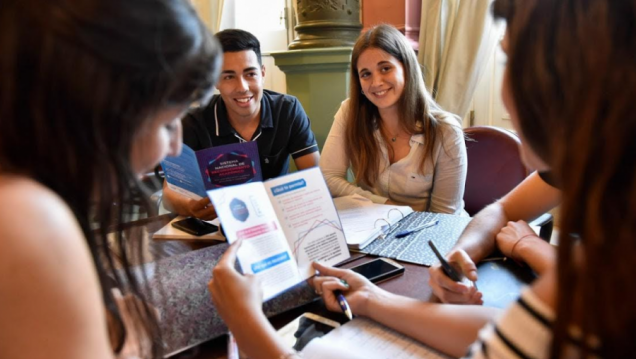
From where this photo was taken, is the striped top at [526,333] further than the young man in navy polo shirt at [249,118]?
No

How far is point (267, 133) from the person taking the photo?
1.97 meters

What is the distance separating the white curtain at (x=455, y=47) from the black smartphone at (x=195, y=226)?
1637 millimetres

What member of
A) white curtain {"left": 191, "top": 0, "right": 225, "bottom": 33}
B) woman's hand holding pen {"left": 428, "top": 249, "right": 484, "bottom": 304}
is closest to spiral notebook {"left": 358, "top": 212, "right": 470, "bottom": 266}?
woman's hand holding pen {"left": 428, "top": 249, "right": 484, "bottom": 304}

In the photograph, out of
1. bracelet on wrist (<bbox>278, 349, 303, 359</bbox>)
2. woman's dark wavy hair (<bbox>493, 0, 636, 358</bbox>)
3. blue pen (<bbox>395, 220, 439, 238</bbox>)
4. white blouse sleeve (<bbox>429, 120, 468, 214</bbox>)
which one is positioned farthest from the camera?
white blouse sleeve (<bbox>429, 120, 468, 214</bbox>)

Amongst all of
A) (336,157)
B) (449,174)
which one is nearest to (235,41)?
(336,157)

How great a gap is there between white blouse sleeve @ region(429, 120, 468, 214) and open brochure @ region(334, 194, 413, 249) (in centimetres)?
34

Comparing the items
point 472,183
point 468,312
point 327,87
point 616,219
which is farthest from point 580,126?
point 327,87

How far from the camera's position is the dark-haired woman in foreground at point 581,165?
1.28 ft

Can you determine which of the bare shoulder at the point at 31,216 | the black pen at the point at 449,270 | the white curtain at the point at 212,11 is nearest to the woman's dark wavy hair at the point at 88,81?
the bare shoulder at the point at 31,216

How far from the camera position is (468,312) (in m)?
0.77

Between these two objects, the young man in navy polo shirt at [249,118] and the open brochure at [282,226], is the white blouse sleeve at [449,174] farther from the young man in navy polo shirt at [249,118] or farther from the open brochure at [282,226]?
the open brochure at [282,226]

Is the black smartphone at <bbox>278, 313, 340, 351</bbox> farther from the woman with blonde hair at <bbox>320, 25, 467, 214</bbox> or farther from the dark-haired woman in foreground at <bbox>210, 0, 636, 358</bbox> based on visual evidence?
the woman with blonde hair at <bbox>320, 25, 467, 214</bbox>

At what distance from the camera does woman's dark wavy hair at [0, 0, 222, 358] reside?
437mm

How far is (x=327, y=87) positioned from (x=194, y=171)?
1.46 metres
